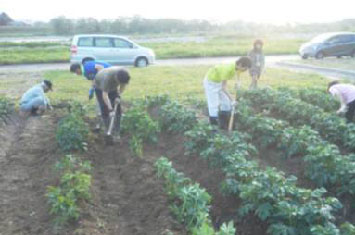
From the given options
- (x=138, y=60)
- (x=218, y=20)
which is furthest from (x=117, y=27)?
(x=138, y=60)

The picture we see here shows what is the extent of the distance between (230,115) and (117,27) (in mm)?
36264

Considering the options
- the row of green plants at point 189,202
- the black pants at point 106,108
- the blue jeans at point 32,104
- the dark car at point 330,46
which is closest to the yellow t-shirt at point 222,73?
the black pants at point 106,108

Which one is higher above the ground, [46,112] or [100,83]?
[100,83]

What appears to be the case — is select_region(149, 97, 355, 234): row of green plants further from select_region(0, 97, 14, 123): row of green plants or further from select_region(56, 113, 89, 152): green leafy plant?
select_region(0, 97, 14, 123): row of green plants

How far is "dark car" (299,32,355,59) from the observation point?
2298cm

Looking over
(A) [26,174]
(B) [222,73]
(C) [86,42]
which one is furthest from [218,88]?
(C) [86,42]

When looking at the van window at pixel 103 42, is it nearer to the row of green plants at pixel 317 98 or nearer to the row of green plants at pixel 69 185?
the row of green plants at pixel 317 98

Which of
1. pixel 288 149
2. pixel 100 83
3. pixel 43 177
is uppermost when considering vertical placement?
pixel 100 83

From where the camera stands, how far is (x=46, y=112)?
1048cm

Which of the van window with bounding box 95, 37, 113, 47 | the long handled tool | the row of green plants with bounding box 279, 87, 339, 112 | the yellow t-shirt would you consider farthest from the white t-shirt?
the van window with bounding box 95, 37, 113, 47

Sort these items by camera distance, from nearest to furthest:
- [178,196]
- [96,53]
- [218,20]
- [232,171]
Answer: [178,196]
[232,171]
[96,53]
[218,20]

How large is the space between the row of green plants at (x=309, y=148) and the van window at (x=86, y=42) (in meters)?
10.7

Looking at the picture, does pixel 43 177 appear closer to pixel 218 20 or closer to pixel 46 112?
pixel 46 112

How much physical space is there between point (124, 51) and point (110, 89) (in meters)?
11.7
